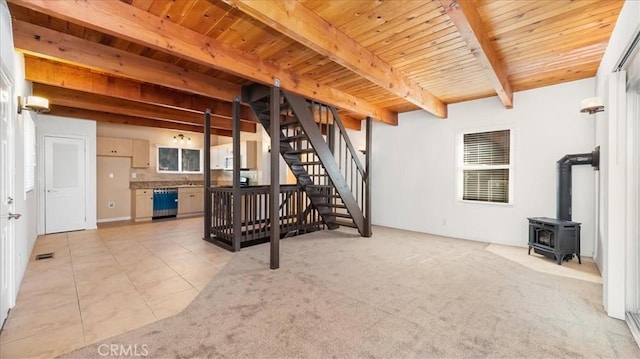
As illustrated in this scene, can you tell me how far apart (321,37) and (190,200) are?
6946 mm

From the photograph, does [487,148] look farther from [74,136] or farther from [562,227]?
[74,136]

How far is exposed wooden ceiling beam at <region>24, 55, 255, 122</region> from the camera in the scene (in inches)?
138

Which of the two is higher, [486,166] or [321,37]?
[321,37]

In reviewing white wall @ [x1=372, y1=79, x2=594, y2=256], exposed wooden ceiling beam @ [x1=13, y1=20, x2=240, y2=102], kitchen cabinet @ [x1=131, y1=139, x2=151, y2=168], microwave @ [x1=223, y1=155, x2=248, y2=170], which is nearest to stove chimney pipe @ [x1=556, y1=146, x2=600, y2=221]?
white wall @ [x1=372, y1=79, x2=594, y2=256]

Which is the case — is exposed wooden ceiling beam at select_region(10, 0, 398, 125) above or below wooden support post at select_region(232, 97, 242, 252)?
above

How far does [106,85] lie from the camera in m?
3.95

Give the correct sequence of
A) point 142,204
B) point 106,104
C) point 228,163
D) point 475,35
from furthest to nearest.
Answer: point 228,163
point 142,204
point 106,104
point 475,35

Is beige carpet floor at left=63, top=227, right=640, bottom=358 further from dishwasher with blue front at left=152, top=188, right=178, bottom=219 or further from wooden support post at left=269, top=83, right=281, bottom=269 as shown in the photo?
dishwasher with blue front at left=152, top=188, right=178, bottom=219

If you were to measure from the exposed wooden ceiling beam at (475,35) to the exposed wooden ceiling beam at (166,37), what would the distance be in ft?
7.09

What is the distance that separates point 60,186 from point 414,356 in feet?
23.8

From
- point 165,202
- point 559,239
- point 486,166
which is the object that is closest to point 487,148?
point 486,166

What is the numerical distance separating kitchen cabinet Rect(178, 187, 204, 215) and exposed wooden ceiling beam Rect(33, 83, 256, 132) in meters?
2.34

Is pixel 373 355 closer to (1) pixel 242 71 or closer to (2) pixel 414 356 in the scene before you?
(2) pixel 414 356

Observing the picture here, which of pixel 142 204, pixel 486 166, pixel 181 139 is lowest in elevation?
pixel 142 204
